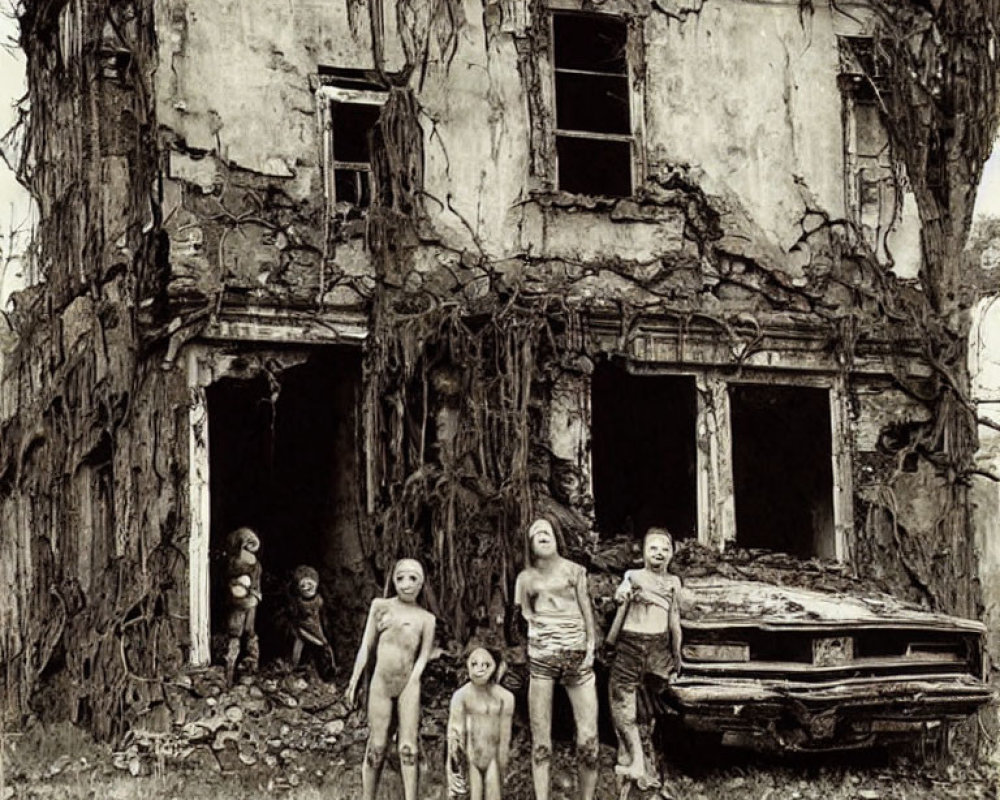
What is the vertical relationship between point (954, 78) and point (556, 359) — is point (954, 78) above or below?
above

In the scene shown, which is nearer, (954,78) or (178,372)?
(178,372)

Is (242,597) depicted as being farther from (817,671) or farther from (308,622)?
(817,671)

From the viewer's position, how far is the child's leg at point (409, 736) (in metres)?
13.2

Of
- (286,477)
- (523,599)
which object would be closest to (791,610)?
(523,599)

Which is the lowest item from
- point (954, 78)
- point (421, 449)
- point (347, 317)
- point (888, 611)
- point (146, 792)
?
point (146, 792)

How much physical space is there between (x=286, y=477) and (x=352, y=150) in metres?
3.27

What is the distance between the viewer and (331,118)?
16656 mm

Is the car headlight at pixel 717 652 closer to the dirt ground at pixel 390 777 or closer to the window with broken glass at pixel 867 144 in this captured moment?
the dirt ground at pixel 390 777

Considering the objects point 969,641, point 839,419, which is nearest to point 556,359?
point 839,419

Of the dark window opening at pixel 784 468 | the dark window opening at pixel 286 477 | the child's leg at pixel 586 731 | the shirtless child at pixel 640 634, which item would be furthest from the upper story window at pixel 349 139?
the child's leg at pixel 586 731

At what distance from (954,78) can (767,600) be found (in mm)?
5626

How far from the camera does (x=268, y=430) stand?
1892cm

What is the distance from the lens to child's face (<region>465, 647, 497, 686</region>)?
42.9 ft

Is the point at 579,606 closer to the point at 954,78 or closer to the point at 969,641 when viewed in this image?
the point at 969,641
